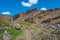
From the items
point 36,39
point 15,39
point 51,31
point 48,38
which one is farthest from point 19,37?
point 51,31

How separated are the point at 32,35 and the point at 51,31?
256cm

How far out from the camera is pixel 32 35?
1867cm

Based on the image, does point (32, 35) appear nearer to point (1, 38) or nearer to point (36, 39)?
point (36, 39)

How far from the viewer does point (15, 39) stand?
16484mm

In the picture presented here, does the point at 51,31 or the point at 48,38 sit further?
the point at 51,31

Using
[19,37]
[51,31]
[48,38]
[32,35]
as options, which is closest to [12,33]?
[19,37]

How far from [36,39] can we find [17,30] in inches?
93.4

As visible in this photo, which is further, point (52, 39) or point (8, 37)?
point (52, 39)

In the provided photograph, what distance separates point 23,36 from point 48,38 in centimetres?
254

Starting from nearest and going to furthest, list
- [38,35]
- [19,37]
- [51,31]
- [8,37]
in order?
[8,37] → [19,37] → [38,35] → [51,31]

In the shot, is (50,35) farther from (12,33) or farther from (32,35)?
(12,33)

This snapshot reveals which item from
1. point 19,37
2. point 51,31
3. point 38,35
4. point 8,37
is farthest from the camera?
point 51,31

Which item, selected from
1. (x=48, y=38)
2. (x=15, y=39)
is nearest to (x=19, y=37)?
(x=15, y=39)

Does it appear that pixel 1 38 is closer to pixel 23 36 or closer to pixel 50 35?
pixel 23 36
